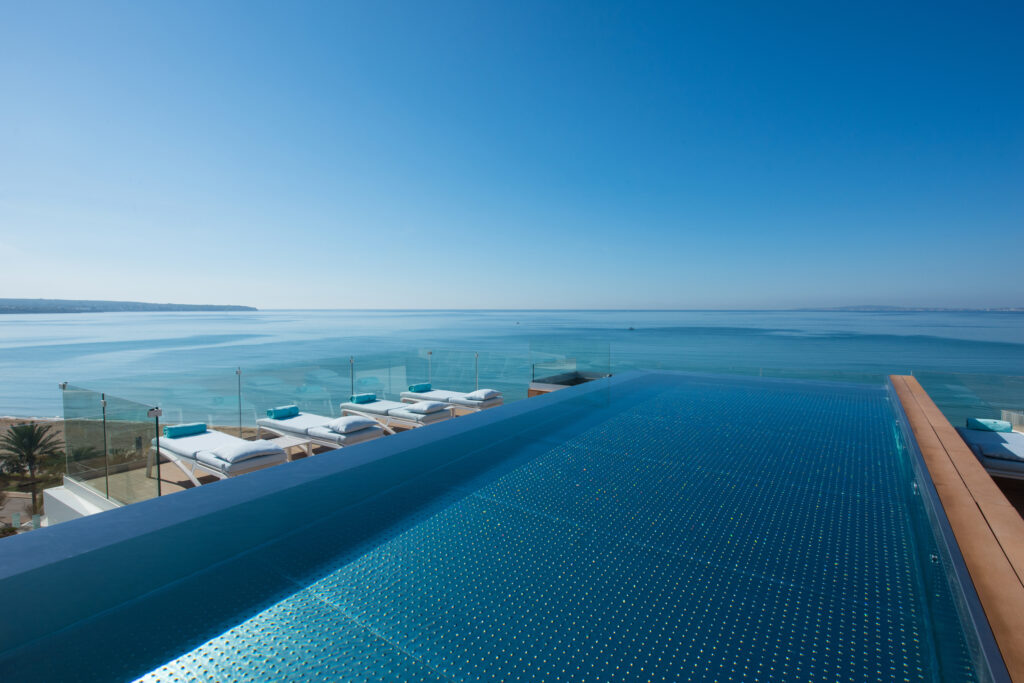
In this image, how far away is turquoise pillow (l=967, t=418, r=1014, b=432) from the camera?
187 inches

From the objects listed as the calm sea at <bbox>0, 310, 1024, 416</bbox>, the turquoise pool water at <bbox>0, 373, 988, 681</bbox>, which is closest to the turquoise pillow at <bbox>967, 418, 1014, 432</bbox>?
the calm sea at <bbox>0, 310, 1024, 416</bbox>

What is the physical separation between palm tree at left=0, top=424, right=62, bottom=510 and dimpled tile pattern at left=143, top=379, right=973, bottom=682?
14.6 ft

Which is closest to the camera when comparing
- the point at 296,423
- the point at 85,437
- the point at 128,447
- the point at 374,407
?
the point at 128,447

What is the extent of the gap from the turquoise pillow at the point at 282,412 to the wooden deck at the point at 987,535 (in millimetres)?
5984

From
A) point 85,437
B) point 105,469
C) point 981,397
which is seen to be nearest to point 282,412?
point 85,437

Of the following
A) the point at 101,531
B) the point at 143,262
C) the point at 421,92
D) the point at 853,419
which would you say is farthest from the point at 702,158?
the point at 143,262

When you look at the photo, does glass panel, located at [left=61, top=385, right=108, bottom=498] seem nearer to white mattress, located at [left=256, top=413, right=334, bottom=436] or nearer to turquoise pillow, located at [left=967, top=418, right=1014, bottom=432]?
white mattress, located at [left=256, top=413, right=334, bottom=436]

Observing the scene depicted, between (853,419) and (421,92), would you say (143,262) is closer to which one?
(421,92)

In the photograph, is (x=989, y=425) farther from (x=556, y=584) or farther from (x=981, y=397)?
(x=556, y=584)

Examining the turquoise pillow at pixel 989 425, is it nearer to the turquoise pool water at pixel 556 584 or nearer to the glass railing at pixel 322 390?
the glass railing at pixel 322 390

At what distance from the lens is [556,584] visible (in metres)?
1.38

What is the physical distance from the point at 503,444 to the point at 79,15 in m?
8.22

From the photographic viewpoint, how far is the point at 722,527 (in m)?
1.80

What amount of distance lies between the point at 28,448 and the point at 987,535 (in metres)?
7.10
